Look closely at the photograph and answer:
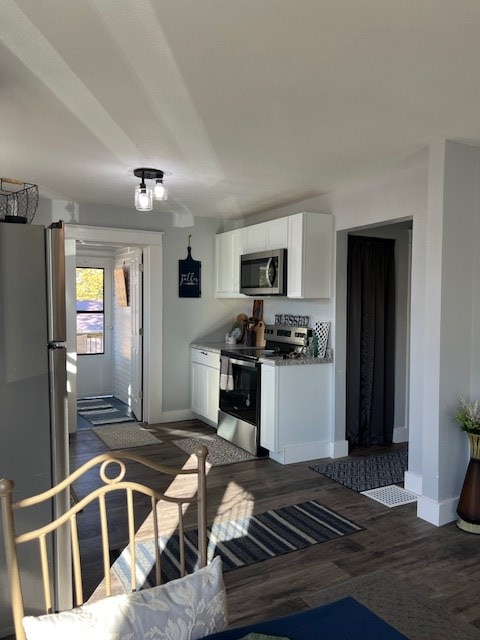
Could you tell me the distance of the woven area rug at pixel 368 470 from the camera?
13.3 feet

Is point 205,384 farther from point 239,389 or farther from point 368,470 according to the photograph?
point 368,470

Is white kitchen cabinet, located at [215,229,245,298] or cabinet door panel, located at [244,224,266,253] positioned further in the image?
white kitchen cabinet, located at [215,229,245,298]

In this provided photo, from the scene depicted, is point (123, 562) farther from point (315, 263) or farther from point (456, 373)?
point (315, 263)

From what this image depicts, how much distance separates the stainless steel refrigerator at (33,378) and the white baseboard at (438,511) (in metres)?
2.27

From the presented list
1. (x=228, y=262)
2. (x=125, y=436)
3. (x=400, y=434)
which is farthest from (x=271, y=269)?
(x=125, y=436)

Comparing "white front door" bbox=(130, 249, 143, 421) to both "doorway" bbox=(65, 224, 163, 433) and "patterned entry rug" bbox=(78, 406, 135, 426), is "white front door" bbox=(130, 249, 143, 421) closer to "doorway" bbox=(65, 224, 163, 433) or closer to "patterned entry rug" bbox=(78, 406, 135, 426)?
"doorway" bbox=(65, 224, 163, 433)

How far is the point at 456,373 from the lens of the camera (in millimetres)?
3340

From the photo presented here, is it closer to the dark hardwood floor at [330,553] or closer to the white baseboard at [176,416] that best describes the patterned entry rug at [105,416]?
the white baseboard at [176,416]

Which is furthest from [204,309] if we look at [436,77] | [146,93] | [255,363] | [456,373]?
[436,77]

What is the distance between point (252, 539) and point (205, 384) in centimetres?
270

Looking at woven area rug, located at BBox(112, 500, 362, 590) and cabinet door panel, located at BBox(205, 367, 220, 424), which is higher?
cabinet door panel, located at BBox(205, 367, 220, 424)

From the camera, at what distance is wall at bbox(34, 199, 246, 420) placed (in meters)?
5.75

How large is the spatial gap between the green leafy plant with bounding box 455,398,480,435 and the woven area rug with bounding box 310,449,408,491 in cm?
102

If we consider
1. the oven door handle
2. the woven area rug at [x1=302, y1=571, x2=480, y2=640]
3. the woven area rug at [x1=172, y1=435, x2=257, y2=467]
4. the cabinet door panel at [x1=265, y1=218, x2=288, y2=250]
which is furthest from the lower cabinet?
the woven area rug at [x1=302, y1=571, x2=480, y2=640]
